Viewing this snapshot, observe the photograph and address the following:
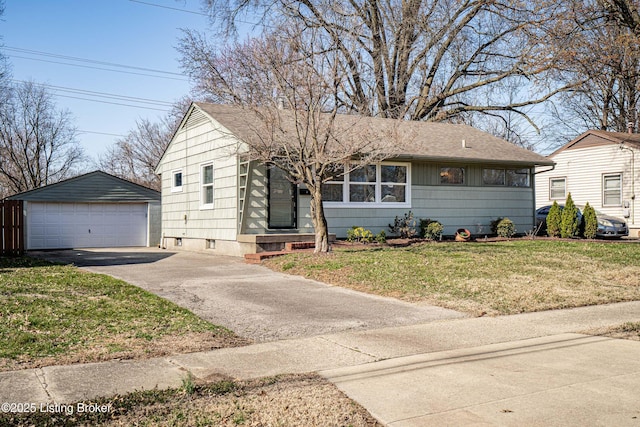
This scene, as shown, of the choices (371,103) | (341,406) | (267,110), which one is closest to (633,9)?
(371,103)

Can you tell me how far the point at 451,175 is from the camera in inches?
806

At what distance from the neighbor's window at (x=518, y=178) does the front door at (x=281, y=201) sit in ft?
29.4

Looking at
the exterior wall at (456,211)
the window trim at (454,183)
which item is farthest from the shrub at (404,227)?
the window trim at (454,183)

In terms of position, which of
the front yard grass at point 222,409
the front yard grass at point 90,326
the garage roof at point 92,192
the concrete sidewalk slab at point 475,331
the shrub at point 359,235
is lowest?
the concrete sidewalk slab at point 475,331

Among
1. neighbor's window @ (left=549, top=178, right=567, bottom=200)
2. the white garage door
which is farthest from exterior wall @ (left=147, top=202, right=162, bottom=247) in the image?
neighbor's window @ (left=549, top=178, right=567, bottom=200)

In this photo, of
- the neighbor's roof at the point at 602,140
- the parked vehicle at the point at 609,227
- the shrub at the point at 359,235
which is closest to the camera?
the shrub at the point at 359,235

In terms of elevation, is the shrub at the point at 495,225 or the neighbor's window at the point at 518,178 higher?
the neighbor's window at the point at 518,178

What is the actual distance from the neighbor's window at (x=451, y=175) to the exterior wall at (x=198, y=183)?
745 centimetres

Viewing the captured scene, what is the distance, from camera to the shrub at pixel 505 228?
2033cm

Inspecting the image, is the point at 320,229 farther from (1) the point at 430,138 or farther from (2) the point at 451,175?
(1) the point at 430,138

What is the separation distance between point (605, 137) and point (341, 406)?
24755 millimetres

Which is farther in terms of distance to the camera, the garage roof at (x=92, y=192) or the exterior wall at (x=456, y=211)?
the garage roof at (x=92, y=192)

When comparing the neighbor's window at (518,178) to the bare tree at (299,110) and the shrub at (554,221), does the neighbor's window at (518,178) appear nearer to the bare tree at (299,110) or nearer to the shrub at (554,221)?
the shrub at (554,221)

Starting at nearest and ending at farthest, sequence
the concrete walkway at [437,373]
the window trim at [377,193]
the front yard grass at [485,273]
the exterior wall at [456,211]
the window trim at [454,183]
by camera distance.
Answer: the concrete walkway at [437,373], the front yard grass at [485,273], the window trim at [377,193], the exterior wall at [456,211], the window trim at [454,183]
